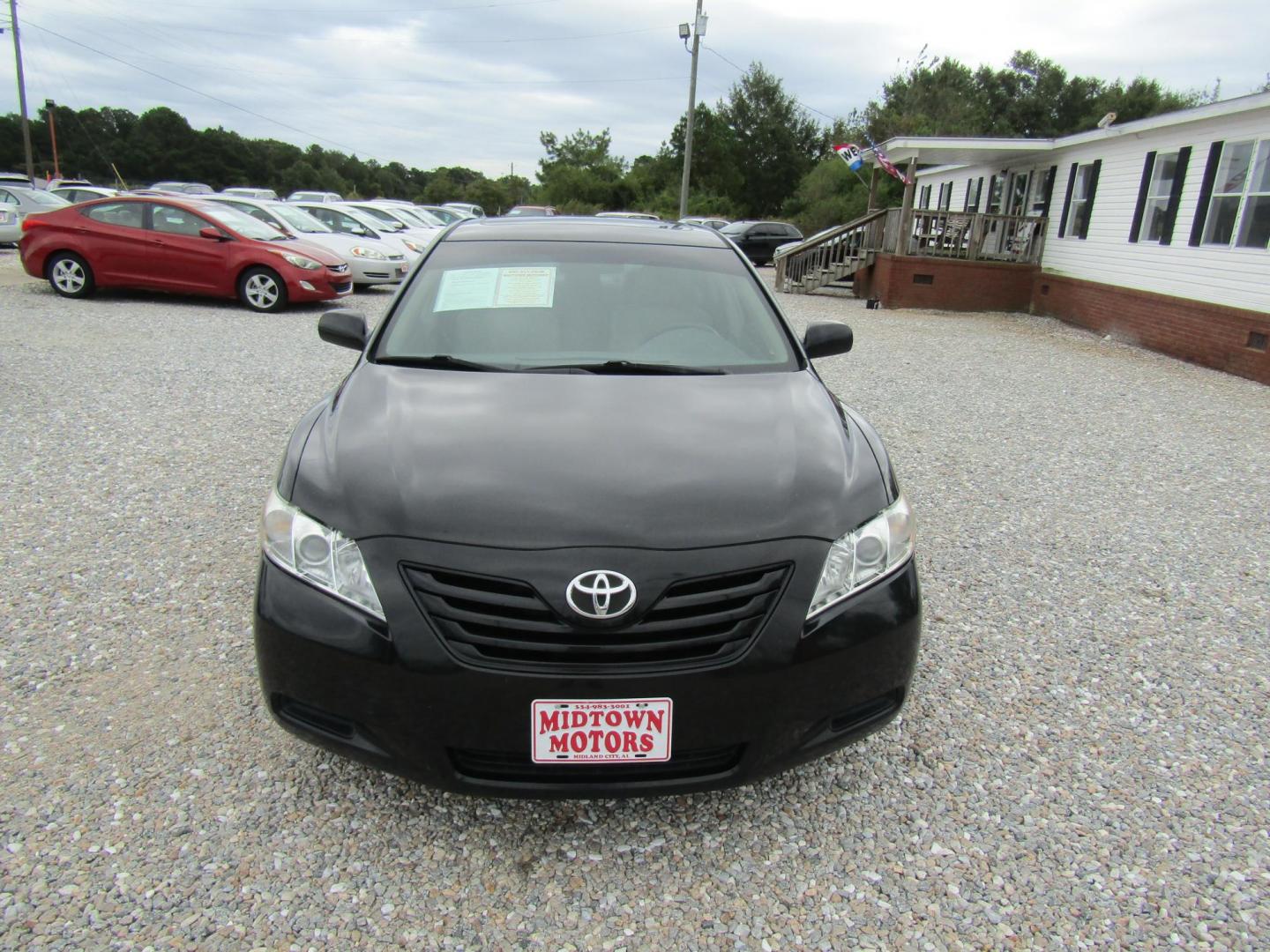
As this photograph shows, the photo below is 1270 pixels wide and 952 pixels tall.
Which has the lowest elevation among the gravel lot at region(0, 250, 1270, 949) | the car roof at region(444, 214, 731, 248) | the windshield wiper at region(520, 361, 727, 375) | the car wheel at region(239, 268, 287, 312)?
the gravel lot at region(0, 250, 1270, 949)

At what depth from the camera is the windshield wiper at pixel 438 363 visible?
9.77 feet

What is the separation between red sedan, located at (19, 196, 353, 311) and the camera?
39.4ft

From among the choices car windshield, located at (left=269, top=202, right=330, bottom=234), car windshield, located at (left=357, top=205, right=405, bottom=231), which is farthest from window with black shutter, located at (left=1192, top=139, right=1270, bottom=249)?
car windshield, located at (left=357, top=205, right=405, bottom=231)

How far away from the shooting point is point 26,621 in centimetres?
339

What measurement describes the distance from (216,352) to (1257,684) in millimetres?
9286

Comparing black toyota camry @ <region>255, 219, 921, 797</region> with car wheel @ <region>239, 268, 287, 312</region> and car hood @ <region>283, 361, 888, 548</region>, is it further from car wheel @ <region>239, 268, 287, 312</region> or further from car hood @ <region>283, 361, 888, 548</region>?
car wheel @ <region>239, 268, 287, 312</region>

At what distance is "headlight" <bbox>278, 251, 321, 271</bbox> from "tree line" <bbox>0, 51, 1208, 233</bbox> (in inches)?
1227

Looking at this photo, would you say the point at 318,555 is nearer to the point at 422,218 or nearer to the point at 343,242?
the point at 343,242

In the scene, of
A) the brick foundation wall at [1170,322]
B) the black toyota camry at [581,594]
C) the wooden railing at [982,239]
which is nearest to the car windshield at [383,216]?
the wooden railing at [982,239]

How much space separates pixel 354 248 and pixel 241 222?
2722mm

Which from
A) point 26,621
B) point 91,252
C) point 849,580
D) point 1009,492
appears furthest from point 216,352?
point 849,580

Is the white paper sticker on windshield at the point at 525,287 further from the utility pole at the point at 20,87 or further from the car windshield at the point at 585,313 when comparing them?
the utility pole at the point at 20,87

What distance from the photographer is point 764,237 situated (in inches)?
1133

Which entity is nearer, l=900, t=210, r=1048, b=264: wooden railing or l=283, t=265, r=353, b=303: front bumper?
l=283, t=265, r=353, b=303: front bumper
